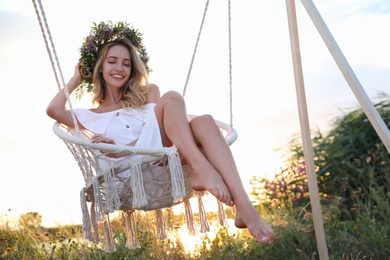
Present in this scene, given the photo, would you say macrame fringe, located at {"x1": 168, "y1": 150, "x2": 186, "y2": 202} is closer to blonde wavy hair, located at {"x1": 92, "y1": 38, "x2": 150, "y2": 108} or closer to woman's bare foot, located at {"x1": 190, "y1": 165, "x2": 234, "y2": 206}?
woman's bare foot, located at {"x1": 190, "y1": 165, "x2": 234, "y2": 206}

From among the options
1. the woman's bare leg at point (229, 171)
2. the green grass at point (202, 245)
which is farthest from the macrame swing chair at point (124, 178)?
the green grass at point (202, 245)

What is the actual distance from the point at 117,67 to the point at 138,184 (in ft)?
2.77

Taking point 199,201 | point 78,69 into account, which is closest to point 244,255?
point 199,201

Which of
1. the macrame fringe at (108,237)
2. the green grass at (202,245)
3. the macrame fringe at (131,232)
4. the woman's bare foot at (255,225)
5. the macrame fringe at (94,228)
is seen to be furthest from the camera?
the green grass at (202,245)

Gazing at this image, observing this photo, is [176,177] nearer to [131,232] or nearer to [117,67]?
[131,232]

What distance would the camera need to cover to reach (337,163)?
18.0ft

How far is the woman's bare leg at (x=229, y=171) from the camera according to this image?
2520 millimetres

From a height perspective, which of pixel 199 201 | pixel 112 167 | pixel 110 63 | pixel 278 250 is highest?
pixel 110 63

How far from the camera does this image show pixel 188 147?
2.61m

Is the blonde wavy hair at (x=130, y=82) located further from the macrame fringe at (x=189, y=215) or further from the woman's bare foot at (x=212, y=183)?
the woman's bare foot at (x=212, y=183)

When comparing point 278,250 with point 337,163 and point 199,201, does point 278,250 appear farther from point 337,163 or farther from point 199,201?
point 337,163

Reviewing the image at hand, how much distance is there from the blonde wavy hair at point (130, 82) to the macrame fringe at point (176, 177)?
2.44ft

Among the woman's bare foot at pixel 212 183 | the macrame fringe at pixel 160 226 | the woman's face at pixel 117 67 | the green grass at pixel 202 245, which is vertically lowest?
the green grass at pixel 202 245

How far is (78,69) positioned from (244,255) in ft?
4.84
